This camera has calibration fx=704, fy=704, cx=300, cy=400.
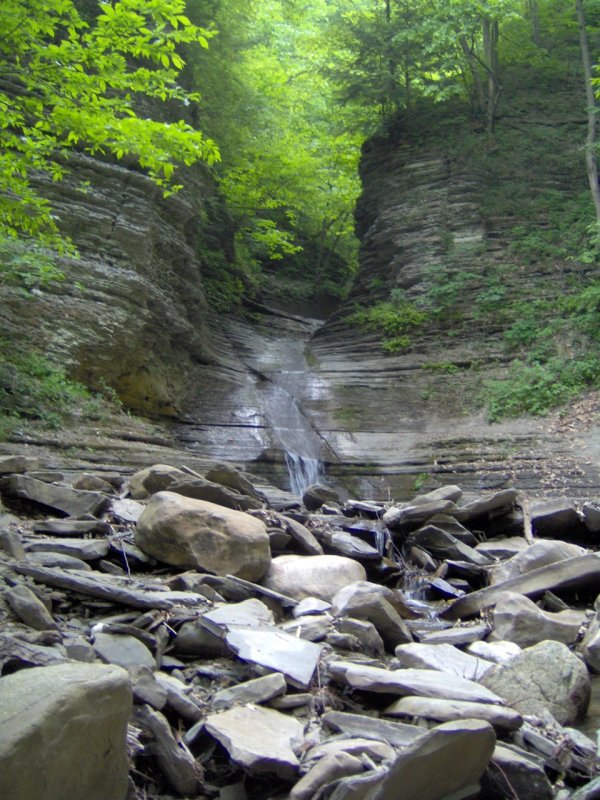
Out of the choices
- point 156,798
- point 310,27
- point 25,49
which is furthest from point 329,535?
point 310,27

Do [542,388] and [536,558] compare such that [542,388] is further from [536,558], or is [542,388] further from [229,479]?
[229,479]

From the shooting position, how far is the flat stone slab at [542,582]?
6.89 m

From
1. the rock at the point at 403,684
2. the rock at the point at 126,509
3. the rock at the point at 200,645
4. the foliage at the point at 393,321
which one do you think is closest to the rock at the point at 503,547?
the rock at the point at 126,509

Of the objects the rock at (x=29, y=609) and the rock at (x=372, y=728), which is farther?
the rock at (x=29, y=609)

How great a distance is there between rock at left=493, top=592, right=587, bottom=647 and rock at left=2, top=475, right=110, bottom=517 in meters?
3.88

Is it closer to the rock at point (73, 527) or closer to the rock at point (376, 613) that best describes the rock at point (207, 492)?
the rock at point (73, 527)

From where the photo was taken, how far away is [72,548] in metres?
5.60

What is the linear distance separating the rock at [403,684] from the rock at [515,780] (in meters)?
0.50

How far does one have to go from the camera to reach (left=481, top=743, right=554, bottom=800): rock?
3.40m

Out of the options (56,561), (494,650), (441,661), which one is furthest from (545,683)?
(56,561)

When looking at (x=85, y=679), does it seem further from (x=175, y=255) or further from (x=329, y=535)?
(x=175, y=255)

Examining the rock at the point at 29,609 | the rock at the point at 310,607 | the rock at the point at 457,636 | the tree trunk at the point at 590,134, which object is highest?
the tree trunk at the point at 590,134

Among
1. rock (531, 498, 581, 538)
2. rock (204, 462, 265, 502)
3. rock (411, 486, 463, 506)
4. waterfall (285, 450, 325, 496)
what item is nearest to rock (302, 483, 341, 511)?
rock (411, 486, 463, 506)

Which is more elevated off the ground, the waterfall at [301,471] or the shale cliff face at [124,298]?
the shale cliff face at [124,298]
